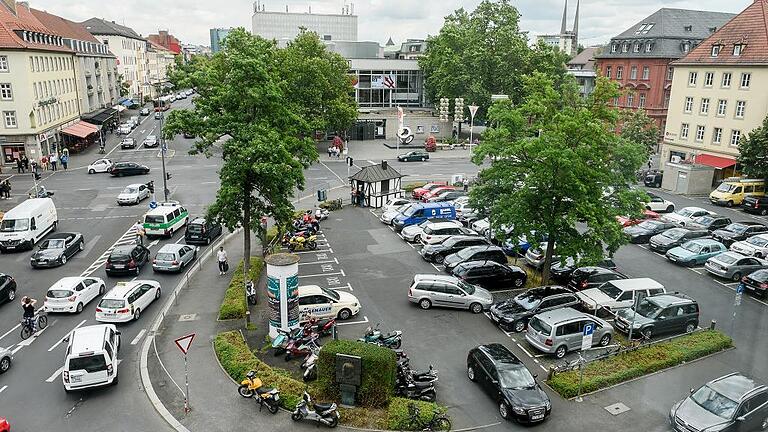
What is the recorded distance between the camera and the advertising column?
21672 millimetres

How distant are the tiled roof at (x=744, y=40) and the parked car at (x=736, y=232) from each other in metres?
21.1

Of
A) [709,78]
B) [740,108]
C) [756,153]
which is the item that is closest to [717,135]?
[740,108]

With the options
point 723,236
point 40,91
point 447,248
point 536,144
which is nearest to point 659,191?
point 723,236

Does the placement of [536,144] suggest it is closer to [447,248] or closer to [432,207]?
[447,248]

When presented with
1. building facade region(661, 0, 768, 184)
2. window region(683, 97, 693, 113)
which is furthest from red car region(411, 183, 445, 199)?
window region(683, 97, 693, 113)

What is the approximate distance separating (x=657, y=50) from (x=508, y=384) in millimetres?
64702

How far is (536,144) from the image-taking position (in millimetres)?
24406

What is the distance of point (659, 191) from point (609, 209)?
3235cm

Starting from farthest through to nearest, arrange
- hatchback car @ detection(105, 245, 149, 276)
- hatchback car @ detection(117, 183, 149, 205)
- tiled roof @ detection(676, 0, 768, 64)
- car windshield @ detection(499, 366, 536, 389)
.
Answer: tiled roof @ detection(676, 0, 768, 64)
hatchback car @ detection(117, 183, 149, 205)
hatchback car @ detection(105, 245, 149, 276)
car windshield @ detection(499, 366, 536, 389)

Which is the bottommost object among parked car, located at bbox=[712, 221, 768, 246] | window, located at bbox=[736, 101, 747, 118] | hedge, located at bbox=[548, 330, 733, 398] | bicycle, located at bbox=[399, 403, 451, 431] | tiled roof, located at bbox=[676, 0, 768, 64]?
hedge, located at bbox=[548, 330, 733, 398]

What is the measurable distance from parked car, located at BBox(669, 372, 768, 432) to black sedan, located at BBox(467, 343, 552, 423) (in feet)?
12.7

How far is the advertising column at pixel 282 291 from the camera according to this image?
71.1ft

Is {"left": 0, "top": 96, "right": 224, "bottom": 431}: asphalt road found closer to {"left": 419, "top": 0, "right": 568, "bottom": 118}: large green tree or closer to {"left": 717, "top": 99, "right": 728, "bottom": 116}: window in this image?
{"left": 419, "top": 0, "right": 568, "bottom": 118}: large green tree

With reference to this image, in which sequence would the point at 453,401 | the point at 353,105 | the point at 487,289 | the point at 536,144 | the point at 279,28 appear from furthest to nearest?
the point at 279,28 → the point at 353,105 → the point at 487,289 → the point at 536,144 → the point at 453,401
